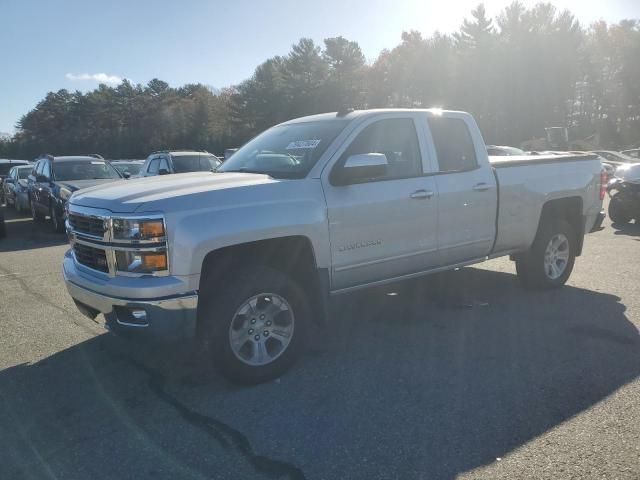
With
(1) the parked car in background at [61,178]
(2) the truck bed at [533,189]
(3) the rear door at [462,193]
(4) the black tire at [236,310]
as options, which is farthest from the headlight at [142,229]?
(1) the parked car in background at [61,178]

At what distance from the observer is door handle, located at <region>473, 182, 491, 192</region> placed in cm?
569

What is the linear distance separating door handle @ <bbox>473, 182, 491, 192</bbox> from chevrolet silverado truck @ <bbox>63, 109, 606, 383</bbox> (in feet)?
0.04

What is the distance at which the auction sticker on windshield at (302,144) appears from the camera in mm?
4914

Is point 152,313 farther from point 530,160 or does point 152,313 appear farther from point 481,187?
point 530,160

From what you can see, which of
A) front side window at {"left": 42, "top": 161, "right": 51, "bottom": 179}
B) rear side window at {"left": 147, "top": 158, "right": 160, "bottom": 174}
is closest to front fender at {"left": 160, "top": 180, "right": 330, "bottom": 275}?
rear side window at {"left": 147, "top": 158, "right": 160, "bottom": 174}

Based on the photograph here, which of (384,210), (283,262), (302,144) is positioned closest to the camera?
(283,262)

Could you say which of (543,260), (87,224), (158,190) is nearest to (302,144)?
(158,190)

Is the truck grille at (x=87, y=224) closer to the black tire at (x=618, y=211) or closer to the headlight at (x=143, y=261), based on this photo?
the headlight at (x=143, y=261)

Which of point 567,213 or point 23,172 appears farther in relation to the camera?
point 23,172

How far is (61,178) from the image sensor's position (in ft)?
42.9

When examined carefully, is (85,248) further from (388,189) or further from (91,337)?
(388,189)

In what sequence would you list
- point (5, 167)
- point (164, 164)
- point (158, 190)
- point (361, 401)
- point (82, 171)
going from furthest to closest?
point (5, 167) → point (164, 164) → point (82, 171) → point (158, 190) → point (361, 401)

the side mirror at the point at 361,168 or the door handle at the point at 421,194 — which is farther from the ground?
the side mirror at the point at 361,168

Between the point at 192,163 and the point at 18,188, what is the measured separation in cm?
771
